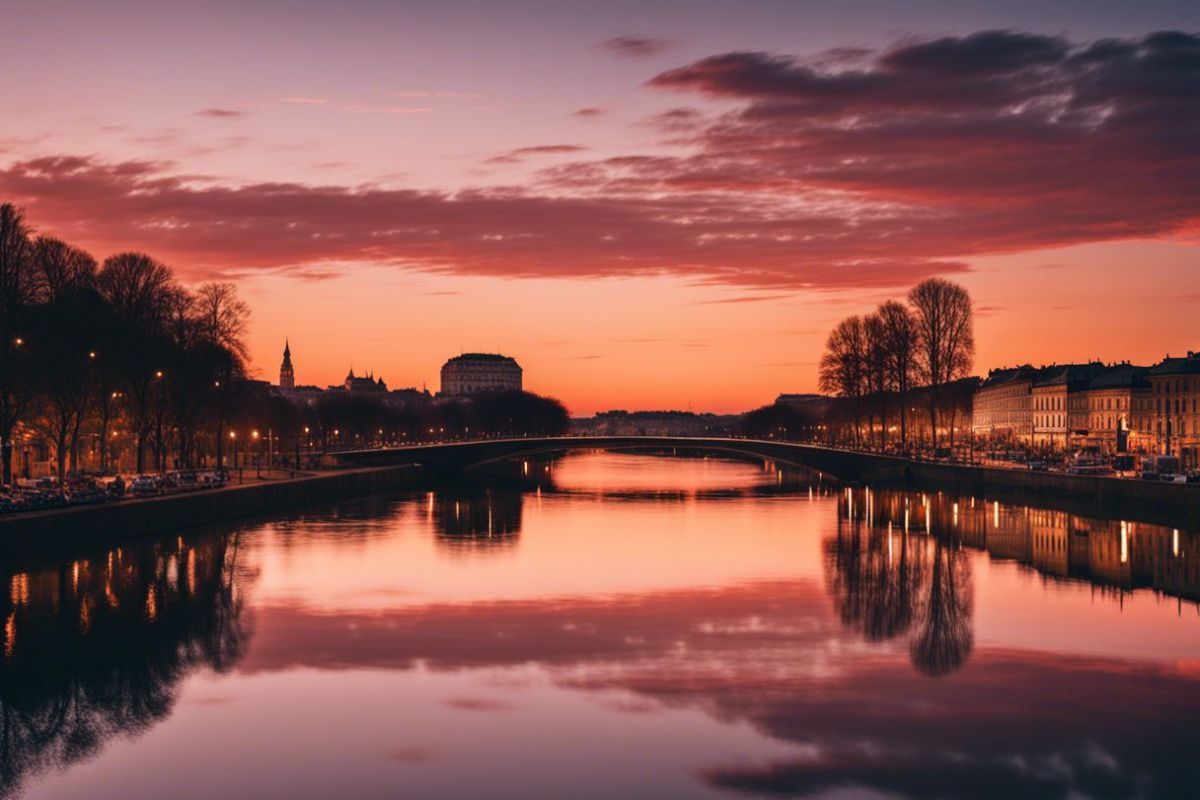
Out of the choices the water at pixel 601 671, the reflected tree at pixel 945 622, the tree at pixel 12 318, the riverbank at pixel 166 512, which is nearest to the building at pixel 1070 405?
the riverbank at pixel 166 512

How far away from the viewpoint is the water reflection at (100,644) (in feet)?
105

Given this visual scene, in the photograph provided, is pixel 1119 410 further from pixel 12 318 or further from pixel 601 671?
pixel 601 671

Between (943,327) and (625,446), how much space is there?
56.3 meters

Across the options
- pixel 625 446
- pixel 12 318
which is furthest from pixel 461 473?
pixel 12 318

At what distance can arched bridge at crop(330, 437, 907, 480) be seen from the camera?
480 feet

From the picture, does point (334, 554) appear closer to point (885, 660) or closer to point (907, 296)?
point (885, 660)

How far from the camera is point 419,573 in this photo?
209ft

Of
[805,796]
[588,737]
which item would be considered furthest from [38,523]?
[805,796]

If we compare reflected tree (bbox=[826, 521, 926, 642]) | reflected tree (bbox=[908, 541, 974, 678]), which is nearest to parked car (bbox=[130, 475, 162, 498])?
reflected tree (bbox=[826, 521, 926, 642])

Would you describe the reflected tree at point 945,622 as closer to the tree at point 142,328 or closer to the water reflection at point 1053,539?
the water reflection at point 1053,539

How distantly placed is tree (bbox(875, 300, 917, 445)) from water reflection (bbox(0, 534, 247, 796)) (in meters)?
91.4

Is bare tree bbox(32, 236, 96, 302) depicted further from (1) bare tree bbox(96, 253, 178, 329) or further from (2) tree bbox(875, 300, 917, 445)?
(2) tree bbox(875, 300, 917, 445)

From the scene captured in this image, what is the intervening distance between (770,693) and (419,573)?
31169mm

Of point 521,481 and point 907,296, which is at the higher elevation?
point 907,296
